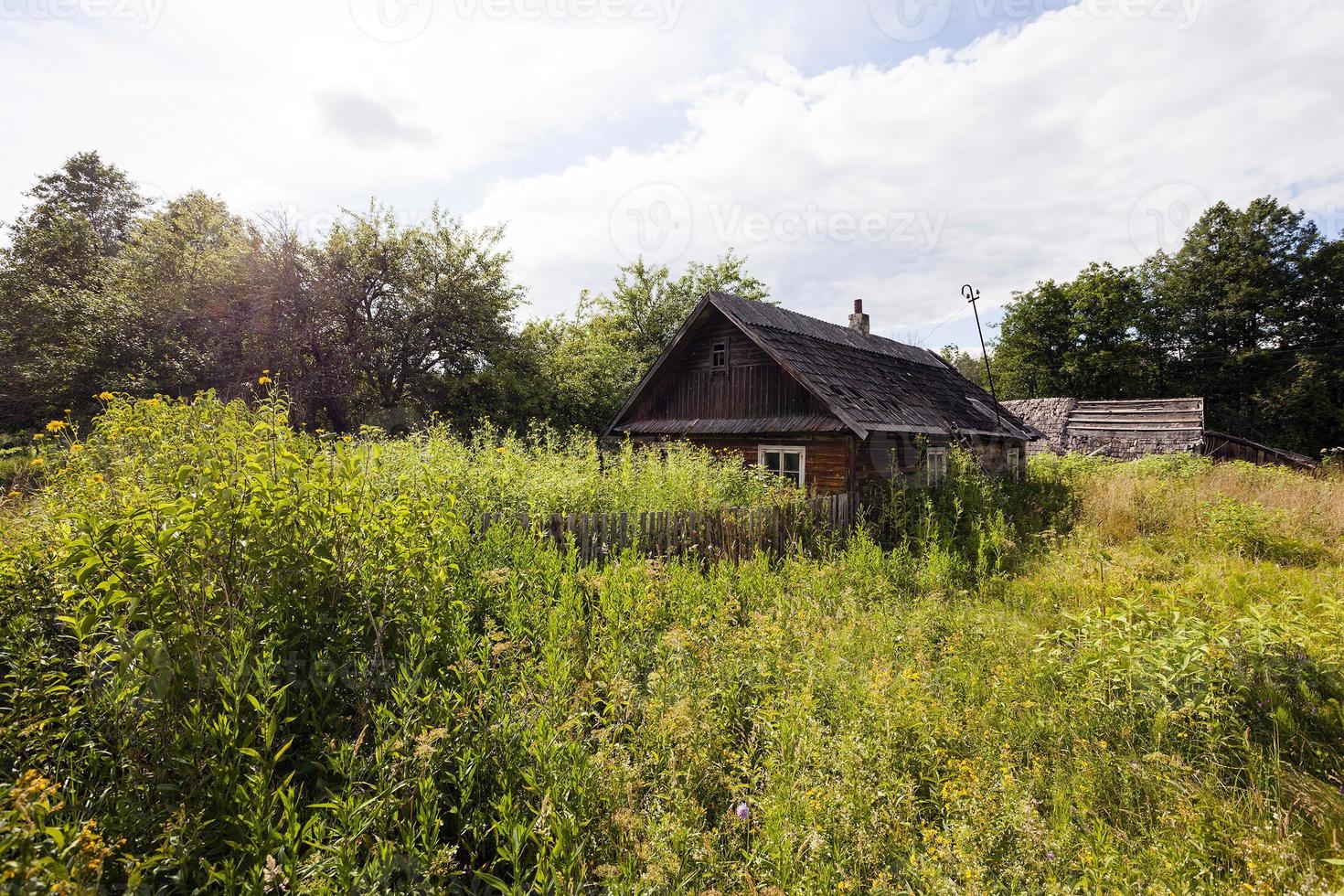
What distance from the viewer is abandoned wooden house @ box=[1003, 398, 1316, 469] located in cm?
2081

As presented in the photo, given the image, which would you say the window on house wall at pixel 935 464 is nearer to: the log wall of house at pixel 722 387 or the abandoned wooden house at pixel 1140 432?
the log wall of house at pixel 722 387

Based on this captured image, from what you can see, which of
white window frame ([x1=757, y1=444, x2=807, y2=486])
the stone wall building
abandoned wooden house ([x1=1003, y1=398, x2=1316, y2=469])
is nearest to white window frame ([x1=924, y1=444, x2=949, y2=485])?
white window frame ([x1=757, y1=444, x2=807, y2=486])

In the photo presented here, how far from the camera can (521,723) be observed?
→ 258 cm

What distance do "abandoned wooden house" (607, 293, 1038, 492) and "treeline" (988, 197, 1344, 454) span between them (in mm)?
25586

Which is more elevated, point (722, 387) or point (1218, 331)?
point (1218, 331)

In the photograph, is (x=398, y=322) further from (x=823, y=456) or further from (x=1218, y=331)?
(x=1218, y=331)

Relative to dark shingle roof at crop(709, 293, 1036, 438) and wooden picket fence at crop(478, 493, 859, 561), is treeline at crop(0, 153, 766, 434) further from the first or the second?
wooden picket fence at crop(478, 493, 859, 561)

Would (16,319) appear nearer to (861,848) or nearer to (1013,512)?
(861,848)

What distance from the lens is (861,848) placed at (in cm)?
241

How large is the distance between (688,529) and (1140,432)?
25616 mm

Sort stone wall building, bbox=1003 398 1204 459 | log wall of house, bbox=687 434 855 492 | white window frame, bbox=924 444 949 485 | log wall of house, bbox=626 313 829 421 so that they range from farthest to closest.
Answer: stone wall building, bbox=1003 398 1204 459 < log wall of house, bbox=626 313 829 421 < white window frame, bbox=924 444 949 485 < log wall of house, bbox=687 434 855 492

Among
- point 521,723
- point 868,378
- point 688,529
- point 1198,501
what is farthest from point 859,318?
point 521,723

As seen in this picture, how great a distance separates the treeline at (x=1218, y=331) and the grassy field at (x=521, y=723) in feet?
128

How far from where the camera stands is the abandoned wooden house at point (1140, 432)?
2081 cm
